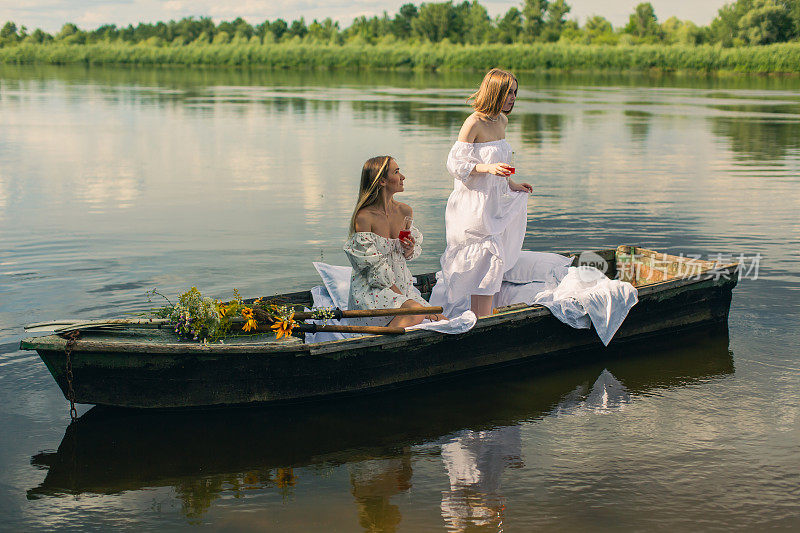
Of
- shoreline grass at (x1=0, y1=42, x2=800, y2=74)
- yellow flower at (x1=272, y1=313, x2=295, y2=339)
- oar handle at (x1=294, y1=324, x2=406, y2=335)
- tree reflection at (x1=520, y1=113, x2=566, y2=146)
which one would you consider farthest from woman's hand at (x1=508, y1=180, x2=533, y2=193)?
shoreline grass at (x1=0, y1=42, x2=800, y2=74)

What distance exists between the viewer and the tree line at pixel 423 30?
87.5 m

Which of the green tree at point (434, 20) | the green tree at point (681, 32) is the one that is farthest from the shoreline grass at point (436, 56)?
the green tree at point (434, 20)

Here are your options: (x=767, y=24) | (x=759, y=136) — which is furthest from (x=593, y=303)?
(x=767, y=24)

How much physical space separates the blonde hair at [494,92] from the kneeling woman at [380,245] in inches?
35.5

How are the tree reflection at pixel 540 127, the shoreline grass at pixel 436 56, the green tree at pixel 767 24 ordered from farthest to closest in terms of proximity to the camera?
the green tree at pixel 767 24, the shoreline grass at pixel 436 56, the tree reflection at pixel 540 127

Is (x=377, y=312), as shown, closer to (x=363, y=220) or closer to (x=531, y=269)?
(x=363, y=220)

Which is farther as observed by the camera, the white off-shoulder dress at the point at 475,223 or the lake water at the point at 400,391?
the white off-shoulder dress at the point at 475,223

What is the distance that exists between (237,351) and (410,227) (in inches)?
65.1

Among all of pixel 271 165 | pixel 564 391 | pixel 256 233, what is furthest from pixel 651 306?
pixel 271 165

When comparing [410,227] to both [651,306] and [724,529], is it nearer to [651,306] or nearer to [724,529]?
[651,306]

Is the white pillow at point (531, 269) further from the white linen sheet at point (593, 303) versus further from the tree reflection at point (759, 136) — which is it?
the tree reflection at point (759, 136)

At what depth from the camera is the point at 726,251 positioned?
1009cm

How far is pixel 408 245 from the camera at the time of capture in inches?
245

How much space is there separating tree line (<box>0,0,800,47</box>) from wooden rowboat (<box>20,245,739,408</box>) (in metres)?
72.7
